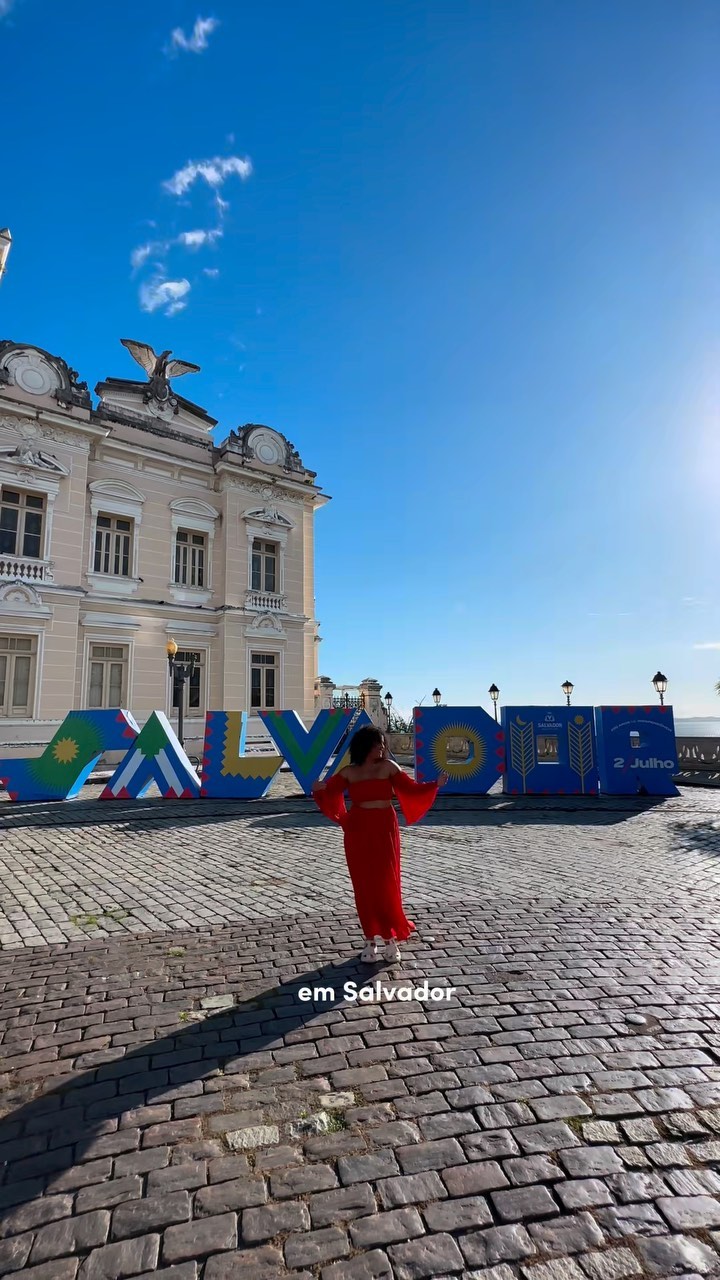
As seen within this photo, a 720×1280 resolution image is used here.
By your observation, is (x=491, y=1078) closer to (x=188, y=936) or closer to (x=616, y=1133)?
(x=616, y=1133)

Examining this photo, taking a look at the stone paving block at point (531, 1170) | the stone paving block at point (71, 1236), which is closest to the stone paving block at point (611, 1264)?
the stone paving block at point (531, 1170)

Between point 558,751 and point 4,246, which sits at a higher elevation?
point 4,246

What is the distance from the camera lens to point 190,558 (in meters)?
21.0

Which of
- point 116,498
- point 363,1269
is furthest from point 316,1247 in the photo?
point 116,498

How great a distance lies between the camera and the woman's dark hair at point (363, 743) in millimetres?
4527

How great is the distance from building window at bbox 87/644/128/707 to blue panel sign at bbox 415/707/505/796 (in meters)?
10.8

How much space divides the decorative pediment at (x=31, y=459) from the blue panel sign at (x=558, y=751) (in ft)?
48.1

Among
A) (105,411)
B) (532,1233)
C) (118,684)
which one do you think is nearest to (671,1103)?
(532,1233)

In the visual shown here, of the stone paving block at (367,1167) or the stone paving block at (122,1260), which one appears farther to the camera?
the stone paving block at (367,1167)

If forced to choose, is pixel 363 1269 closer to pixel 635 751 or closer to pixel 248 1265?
pixel 248 1265

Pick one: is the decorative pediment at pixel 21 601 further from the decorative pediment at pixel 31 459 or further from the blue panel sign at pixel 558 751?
the blue panel sign at pixel 558 751

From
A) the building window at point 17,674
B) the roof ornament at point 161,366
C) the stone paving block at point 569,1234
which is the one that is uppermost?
the roof ornament at point 161,366

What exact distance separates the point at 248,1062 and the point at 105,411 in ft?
67.1

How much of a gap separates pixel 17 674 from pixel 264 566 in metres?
9.04
